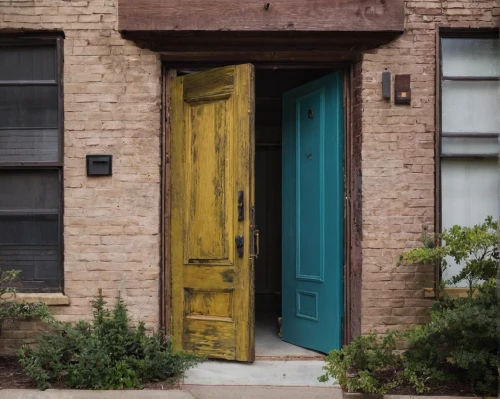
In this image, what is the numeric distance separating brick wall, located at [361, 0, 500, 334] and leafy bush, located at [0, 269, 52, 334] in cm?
286

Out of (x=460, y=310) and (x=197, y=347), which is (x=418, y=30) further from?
(x=197, y=347)

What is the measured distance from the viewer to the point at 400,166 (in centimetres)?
583

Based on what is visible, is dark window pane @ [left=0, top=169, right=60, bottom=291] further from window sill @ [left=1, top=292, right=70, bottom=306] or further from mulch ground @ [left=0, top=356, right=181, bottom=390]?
mulch ground @ [left=0, top=356, right=181, bottom=390]

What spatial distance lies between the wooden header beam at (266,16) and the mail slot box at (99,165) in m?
1.19

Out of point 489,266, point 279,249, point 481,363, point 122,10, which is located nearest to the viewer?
point 481,363

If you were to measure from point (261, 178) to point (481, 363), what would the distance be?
4.82 m

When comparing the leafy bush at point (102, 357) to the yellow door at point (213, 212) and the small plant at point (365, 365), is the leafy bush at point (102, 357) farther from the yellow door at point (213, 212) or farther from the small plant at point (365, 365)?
the small plant at point (365, 365)

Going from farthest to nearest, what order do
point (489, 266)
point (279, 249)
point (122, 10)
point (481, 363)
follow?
point (279, 249) → point (122, 10) → point (489, 266) → point (481, 363)

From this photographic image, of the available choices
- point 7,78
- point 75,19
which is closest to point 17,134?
point 7,78

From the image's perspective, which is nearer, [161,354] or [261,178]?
[161,354]

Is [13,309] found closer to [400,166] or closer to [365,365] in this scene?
[365,365]

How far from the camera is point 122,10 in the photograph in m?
5.78

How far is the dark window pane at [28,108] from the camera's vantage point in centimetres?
597

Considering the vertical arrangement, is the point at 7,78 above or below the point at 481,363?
above
